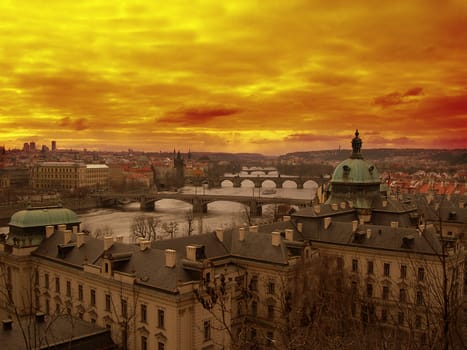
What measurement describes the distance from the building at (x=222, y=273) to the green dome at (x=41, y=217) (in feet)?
0.28

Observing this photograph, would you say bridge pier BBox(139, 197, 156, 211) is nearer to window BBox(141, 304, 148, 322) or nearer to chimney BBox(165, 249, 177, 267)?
window BBox(141, 304, 148, 322)

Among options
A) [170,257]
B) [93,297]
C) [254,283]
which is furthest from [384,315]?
[93,297]

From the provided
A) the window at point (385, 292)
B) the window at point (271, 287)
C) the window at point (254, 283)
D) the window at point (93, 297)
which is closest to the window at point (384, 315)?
the window at point (385, 292)

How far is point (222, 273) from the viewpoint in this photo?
2397 centimetres

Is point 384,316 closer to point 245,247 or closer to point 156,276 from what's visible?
point 245,247

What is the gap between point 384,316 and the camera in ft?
110

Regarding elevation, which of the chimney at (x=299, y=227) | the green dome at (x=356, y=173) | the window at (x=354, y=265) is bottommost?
the window at (x=354, y=265)

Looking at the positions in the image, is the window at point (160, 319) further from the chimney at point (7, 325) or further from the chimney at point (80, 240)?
the chimney at point (80, 240)

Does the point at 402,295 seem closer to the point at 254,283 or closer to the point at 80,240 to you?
the point at 254,283

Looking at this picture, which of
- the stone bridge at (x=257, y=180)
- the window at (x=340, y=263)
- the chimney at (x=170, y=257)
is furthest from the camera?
the stone bridge at (x=257, y=180)

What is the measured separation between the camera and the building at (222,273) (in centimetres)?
2648

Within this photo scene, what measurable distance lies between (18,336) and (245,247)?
15676 mm

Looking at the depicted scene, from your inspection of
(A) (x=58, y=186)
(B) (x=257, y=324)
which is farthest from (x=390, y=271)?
(A) (x=58, y=186)

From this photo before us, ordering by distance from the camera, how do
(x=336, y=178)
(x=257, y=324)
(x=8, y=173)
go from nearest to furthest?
1. (x=257, y=324)
2. (x=336, y=178)
3. (x=8, y=173)
